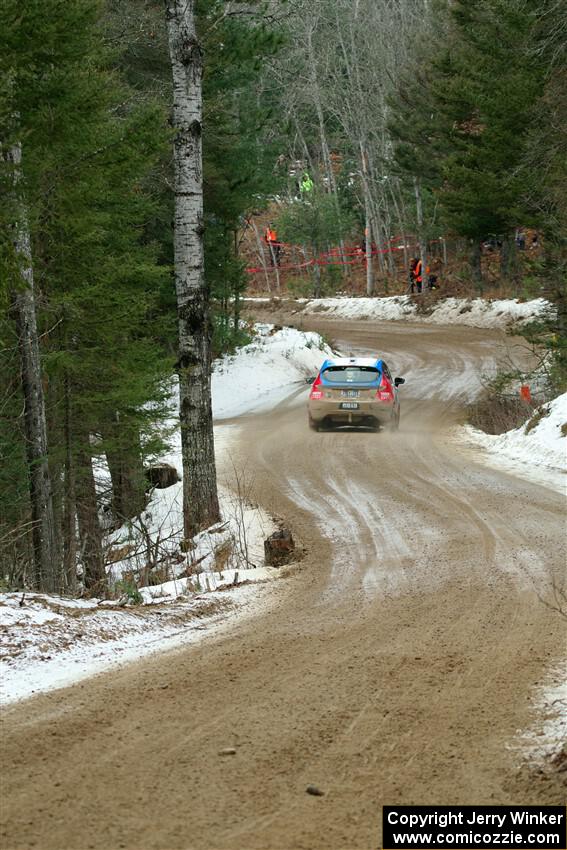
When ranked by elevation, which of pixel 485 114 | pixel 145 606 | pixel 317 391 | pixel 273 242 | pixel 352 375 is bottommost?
pixel 145 606

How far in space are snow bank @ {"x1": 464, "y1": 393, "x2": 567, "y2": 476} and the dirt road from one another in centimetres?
600

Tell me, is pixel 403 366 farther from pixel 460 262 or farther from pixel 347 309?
pixel 460 262

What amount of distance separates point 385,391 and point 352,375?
86 centimetres

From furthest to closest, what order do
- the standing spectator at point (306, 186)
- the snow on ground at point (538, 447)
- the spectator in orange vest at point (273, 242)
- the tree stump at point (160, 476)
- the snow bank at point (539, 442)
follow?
the spectator in orange vest at point (273, 242)
the standing spectator at point (306, 186)
the tree stump at point (160, 476)
the snow bank at point (539, 442)
the snow on ground at point (538, 447)

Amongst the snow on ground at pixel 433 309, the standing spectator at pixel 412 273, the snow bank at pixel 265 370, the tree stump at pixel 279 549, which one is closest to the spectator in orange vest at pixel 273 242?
the snow on ground at pixel 433 309

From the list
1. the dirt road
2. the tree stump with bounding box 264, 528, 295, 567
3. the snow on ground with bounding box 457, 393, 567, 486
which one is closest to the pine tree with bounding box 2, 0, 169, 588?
the tree stump with bounding box 264, 528, 295, 567

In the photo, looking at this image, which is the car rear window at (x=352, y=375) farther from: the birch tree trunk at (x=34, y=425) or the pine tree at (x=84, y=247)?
the birch tree trunk at (x=34, y=425)

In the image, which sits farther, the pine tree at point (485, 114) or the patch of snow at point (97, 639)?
the pine tree at point (485, 114)

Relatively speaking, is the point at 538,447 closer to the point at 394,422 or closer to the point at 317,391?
the point at 394,422

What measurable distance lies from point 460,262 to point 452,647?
49.5 metres

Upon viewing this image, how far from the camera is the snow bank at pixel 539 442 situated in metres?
17.3

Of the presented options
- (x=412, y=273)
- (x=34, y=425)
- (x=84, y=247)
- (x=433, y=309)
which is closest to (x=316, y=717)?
(x=34, y=425)

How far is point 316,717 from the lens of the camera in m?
5.46

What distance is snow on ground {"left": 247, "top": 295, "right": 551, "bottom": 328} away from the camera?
41281mm
